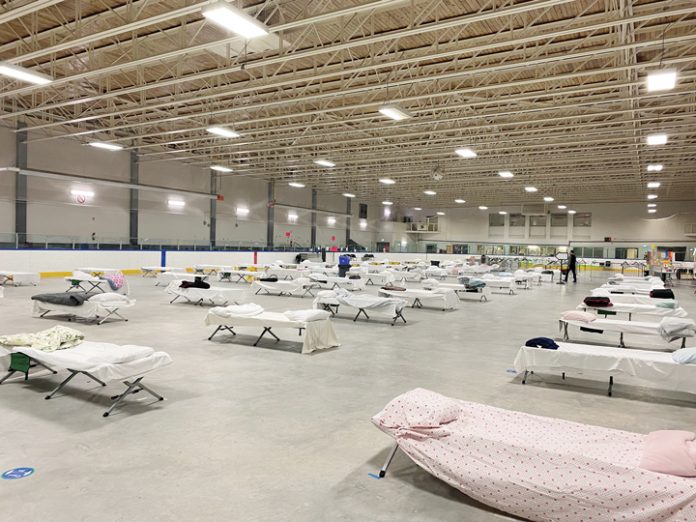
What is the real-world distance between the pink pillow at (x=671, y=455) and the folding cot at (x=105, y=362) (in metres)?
4.28

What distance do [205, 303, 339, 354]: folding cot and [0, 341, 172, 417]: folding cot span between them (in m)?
2.62

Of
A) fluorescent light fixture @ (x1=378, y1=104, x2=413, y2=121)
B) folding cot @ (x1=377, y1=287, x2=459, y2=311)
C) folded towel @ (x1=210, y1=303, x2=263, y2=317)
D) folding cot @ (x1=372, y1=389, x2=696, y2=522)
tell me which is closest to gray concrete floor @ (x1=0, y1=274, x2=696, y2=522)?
folding cot @ (x1=372, y1=389, x2=696, y2=522)

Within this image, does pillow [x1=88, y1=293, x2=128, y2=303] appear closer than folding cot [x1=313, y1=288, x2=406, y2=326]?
Yes

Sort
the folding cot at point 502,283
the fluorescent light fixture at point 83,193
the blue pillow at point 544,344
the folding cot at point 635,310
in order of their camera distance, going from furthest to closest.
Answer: the fluorescent light fixture at point 83,193 < the folding cot at point 502,283 < the folding cot at point 635,310 < the blue pillow at point 544,344

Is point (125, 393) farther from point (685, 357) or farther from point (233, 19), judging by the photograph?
point (685, 357)

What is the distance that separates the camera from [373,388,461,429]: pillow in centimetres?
349

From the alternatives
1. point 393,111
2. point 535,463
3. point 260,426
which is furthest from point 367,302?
point 535,463

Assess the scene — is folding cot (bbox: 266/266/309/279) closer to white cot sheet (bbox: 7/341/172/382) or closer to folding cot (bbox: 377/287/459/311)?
folding cot (bbox: 377/287/459/311)

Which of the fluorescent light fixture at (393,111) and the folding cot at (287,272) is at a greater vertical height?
the fluorescent light fixture at (393,111)

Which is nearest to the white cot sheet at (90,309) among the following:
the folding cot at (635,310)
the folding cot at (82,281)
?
the folding cot at (82,281)

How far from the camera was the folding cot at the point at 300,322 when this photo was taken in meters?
7.51

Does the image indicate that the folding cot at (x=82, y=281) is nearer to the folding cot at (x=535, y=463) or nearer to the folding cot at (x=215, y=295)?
the folding cot at (x=215, y=295)

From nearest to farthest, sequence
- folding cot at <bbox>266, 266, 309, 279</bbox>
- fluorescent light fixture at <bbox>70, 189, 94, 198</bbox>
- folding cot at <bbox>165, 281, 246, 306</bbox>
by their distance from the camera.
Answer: folding cot at <bbox>165, 281, 246, 306</bbox> < folding cot at <bbox>266, 266, 309, 279</bbox> < fluorescent light fixture at <bbox>70, 189, 94, 198</bbox>

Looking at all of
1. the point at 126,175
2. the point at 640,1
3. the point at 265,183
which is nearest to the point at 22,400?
the point at 640,1
